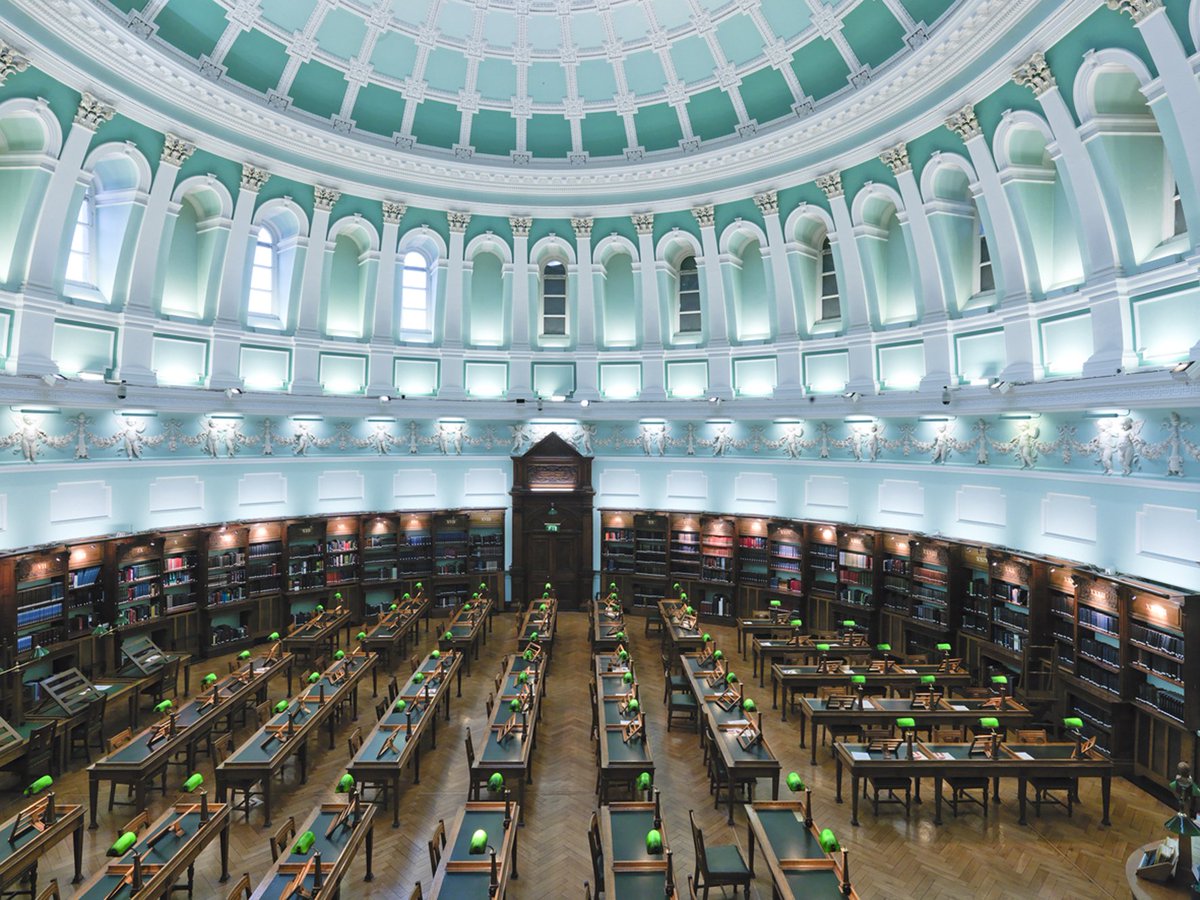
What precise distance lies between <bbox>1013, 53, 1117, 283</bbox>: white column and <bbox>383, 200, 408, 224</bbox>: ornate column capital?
15603mm

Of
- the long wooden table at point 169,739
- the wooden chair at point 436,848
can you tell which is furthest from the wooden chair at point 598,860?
the long wooden table at point 169,739

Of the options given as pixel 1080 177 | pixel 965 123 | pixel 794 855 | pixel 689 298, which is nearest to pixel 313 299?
pixel 689 298

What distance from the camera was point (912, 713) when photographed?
10867 mm

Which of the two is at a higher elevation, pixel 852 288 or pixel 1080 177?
pixel 1080 177

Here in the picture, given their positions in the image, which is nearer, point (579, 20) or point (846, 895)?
point (846, 895)

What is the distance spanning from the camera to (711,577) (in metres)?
19.8

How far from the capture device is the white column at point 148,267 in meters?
15.3

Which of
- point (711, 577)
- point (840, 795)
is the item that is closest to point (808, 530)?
point (711, 577)

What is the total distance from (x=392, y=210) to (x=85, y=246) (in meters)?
7.52

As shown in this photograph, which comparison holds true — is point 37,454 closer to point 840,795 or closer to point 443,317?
point 443,317

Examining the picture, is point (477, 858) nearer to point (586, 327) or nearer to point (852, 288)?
point (852, 288)

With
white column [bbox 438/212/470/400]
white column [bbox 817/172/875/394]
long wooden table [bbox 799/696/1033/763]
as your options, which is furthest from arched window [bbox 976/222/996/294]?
white column [bbox 438/212/470/400]

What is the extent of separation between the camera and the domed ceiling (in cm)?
1584

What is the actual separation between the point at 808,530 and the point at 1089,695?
7.66 meters
